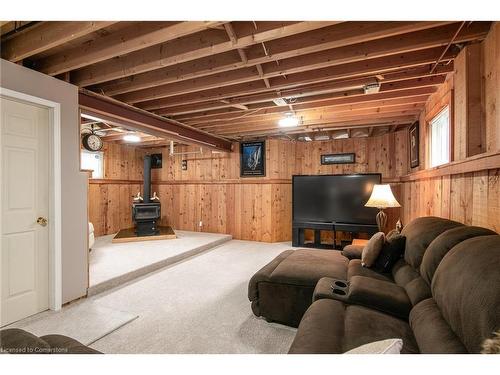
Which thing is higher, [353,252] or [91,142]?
[91,142]

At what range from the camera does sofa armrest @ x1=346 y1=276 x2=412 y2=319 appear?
1528 millimetres

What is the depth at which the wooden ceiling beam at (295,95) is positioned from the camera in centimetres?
255

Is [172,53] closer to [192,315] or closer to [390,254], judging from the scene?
[192,315]

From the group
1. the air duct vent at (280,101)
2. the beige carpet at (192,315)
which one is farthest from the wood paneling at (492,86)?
the beige carpet at (192,315)

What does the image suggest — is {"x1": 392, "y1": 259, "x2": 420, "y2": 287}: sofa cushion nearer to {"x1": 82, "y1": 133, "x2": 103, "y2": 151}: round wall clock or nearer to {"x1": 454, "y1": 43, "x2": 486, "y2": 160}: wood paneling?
{"x1": 454, "y1": 43, "x2": 486, "y2": 160}: wood paneling

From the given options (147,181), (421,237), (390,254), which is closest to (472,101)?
(421,237)

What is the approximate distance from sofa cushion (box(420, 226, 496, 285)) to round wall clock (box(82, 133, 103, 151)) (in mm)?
5855

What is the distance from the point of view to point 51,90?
241cm

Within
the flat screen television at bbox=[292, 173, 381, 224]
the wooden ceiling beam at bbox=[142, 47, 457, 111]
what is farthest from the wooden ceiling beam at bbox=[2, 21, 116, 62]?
the flat screen television at bbox=[292, 173, 381, 224]

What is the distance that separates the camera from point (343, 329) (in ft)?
4.41

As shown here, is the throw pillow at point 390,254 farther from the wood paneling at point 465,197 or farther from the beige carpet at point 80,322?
the beige carpet at point 80,322

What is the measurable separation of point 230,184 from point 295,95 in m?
3.41
